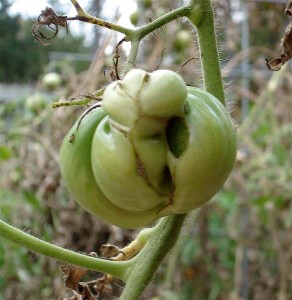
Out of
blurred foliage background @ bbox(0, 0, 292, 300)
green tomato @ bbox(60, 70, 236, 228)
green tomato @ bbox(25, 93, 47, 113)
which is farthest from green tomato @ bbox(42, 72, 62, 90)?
green tomato @ bbox(60, 70, 236, 228)

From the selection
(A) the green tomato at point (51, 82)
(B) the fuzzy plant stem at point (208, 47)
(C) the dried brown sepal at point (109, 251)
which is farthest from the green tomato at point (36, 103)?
(B) the fuzzy plant stem at point (208, 47)

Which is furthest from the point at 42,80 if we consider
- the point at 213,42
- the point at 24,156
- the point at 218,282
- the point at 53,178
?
the point at 213,42

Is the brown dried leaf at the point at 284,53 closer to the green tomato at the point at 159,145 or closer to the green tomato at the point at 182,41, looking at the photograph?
the green tomato at the point at 159,145

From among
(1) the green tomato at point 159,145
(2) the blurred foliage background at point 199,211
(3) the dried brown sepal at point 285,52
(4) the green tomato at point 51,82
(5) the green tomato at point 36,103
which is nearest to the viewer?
(1) the green tomato at point 159,145

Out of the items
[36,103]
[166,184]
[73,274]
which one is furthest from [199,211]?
[166,184]

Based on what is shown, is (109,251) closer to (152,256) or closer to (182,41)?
(152,256)

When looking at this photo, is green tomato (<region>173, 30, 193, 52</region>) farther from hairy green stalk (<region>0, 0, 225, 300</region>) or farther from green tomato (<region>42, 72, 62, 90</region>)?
hairy green stalk (<region>0, 0, 225, 300</region>)

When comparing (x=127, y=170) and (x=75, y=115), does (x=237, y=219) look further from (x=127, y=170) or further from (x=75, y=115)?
(x=127, y=170)
